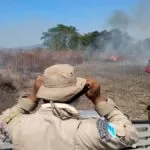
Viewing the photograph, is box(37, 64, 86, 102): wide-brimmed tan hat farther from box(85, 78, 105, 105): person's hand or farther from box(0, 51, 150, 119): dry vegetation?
box(0, 51, 150, 119): dry vegetation

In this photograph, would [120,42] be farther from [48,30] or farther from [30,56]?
[30,56]

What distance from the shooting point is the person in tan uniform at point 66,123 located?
228 cm

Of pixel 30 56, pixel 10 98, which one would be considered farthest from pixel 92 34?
pixel 10 98

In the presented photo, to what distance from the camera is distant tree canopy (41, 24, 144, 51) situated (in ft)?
157

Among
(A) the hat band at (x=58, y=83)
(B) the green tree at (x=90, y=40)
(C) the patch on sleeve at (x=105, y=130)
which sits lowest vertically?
(B) the green tree at (x=90, y=40)

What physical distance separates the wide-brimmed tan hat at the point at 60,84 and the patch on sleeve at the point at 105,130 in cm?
20

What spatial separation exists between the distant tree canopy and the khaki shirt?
43905mm

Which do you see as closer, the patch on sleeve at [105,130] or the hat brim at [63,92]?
the patch on sleeve at [105,130]

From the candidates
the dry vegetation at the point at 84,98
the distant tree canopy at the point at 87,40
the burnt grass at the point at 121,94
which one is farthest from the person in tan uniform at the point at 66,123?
the distant tree canopy at the point at 87,40

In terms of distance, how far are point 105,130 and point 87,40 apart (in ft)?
157

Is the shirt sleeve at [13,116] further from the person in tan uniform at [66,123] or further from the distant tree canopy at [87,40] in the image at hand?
the distant tree canopy at [87,40]

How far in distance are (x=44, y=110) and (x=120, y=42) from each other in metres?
47.2

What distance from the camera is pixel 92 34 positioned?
169ft

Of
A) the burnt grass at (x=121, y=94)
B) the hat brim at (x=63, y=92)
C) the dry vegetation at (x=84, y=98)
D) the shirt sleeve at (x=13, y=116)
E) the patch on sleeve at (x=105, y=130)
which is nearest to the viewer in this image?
the patch on sleeve at (x=105, y=130)
